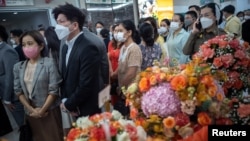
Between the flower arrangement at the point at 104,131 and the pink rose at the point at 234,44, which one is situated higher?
the pink rose at the point at 234,44

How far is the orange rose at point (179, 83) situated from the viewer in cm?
120

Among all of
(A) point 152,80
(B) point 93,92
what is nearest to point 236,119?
(A) point 152,80

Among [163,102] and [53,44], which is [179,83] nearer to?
[163,102]

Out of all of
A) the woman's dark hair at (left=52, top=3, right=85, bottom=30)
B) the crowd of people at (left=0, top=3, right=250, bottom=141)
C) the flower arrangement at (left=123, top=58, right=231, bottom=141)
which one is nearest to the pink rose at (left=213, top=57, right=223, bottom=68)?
the crowd of people at (left=0, top=3, right=250, bottom=141)

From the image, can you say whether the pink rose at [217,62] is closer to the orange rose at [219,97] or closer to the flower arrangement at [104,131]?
the orange rose at [219,97]

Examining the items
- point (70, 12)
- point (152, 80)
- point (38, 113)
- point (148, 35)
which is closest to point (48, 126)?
point (38, 113)

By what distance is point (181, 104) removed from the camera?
3.99 feet

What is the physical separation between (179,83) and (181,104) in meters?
0.09

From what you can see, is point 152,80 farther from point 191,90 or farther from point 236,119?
point 236,119

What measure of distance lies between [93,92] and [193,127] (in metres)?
1.13

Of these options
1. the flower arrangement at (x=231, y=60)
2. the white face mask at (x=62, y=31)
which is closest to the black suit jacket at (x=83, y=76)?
the white face mask at (x=62, y=31)

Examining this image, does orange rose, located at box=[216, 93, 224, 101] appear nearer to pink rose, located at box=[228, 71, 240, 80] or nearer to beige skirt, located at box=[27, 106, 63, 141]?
pink rose, located at box=[228, 71, 240, 80]

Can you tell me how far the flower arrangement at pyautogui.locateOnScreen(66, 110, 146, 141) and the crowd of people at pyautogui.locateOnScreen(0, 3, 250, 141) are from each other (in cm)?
58

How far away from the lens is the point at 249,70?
1889 mm
